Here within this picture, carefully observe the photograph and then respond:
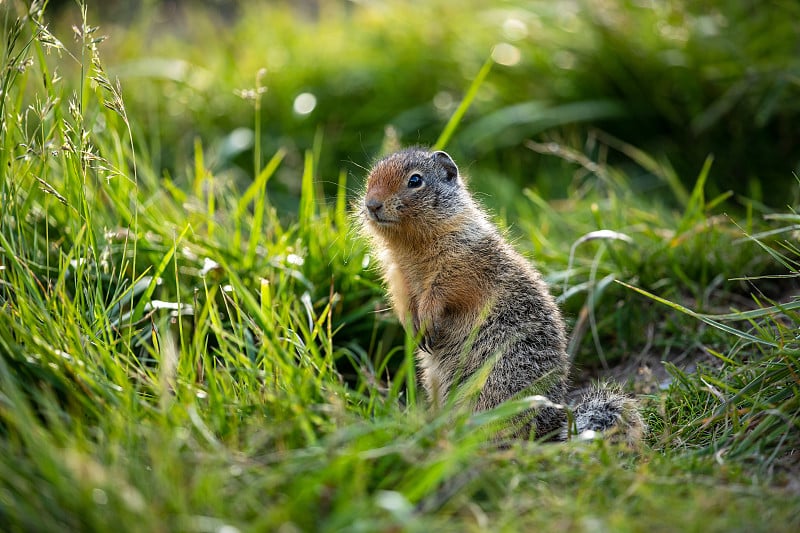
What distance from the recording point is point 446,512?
2523 mm

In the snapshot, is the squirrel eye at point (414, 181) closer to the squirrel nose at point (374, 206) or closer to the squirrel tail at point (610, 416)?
the squirrel nose at point (374, 206)

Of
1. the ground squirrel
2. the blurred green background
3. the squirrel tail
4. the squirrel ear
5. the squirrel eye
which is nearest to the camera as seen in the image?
the squirrel tail

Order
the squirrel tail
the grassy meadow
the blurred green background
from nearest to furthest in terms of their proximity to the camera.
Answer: the grassy meadow < the squirrel tail < the blurred green background

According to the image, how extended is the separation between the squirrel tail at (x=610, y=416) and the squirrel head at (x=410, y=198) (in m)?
1.16

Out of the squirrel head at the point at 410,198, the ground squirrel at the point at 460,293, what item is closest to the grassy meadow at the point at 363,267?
the ground squirrel at the point at 460,293

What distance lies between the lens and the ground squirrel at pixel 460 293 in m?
3.80

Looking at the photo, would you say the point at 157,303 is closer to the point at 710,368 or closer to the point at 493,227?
the point at 493,227

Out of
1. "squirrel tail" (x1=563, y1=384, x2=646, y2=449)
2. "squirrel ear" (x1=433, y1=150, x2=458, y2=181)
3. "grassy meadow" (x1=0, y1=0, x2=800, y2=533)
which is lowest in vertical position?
"squirrel tail" (x1=563, y1=384, x2=646, y2=449)

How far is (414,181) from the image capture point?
4273 mm

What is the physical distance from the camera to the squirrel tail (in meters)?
3.29

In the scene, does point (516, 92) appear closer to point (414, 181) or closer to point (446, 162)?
point (446, 162)

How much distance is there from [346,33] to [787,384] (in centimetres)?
623

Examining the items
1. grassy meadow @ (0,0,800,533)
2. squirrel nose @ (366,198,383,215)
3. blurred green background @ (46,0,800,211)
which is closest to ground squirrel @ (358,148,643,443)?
squirrel nose @ (366,198,383,215)

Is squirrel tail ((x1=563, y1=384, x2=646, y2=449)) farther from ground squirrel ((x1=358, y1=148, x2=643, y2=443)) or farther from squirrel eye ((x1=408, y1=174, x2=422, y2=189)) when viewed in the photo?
squirrel eye ((x1=408, y1=174, x2=422, y2=189))
